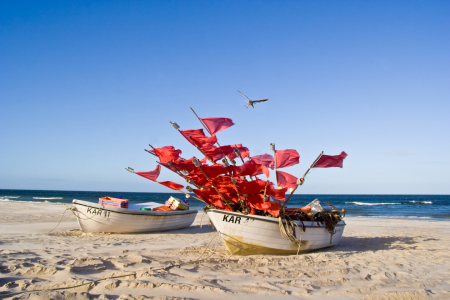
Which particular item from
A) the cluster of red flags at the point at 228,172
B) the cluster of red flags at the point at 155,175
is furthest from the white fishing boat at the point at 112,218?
the cluster of red flags at the point at 228,172

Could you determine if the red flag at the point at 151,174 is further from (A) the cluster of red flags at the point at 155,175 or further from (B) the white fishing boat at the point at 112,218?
(B) the white fishing boat at the point at 112,218

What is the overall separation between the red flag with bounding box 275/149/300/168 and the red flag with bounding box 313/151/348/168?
620mm

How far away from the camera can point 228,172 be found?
705 centimetres

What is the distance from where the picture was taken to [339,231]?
933 cm

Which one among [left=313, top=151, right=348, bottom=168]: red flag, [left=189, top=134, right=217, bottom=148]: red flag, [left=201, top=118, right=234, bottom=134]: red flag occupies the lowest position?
[left=313, top=151, right=348, bottom=168]: red flag

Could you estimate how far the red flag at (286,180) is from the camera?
22.2 ft

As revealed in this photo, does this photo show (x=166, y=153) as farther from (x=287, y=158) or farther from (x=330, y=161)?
(x=330, y=161)

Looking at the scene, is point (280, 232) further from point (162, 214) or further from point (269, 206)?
point (162, 214)

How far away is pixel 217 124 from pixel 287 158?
1.81m

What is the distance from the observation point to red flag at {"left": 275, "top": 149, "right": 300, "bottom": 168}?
6969 millimetres

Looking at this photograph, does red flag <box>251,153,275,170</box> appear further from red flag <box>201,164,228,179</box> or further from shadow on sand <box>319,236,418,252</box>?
shadow on sand <box>319,236,418,252</box>

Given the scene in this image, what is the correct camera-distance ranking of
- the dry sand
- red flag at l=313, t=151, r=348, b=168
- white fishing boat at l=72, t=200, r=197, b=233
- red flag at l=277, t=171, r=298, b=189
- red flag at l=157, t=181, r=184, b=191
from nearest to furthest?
the dry sand
red flag at l=277, t=171, r=298, b=189
red flag at l=313, t=151, r=348, b=168
red flag at l=157, t=181, r=184, b=191
white fishing boat at l=72, t=200, r=197, b=233

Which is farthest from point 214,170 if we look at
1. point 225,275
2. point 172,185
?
point 225,275

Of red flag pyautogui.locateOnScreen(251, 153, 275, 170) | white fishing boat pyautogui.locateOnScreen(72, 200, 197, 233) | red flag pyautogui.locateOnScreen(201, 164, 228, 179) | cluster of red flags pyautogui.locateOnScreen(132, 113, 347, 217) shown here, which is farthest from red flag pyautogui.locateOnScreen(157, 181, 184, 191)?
white fishing boat pyautogui.locateOnScreen(72, 200, 197, 233)
